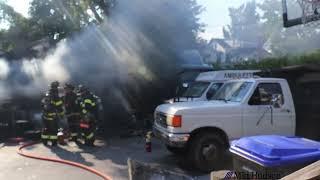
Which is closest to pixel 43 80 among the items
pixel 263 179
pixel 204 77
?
pixel 204 77

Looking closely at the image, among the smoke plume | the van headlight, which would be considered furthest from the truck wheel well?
the smoke plume

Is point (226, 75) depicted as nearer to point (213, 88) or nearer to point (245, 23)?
point (213, 88)

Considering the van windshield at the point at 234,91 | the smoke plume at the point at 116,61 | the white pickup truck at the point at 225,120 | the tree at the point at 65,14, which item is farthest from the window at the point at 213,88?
the tree at the point at 65,14

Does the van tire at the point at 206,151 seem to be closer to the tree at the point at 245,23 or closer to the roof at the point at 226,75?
the roof at the point at 226,75

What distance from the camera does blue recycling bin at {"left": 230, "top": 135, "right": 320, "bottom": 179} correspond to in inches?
159

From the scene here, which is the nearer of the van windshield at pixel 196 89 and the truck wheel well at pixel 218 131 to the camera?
the truck wheel well at pixel 218 131

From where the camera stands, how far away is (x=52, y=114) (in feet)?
44.8

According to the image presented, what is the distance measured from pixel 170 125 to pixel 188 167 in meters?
1.01

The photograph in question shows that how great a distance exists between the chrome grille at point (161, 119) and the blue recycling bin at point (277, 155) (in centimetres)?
537

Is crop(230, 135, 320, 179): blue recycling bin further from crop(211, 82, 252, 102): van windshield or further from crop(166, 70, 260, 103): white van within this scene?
crop(166, 70, 260, 103): white van

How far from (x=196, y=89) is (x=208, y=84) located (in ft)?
1.60

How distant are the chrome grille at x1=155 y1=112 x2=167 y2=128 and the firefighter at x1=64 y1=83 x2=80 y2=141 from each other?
3.88 m

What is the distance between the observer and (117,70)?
17812mm

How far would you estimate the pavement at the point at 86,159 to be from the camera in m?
9.34
